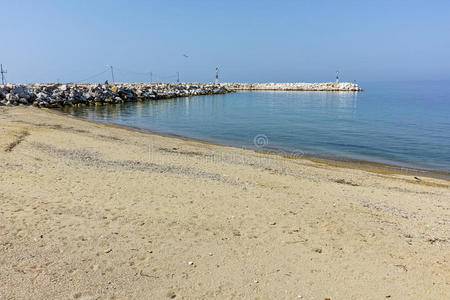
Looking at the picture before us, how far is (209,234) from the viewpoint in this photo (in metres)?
6.36

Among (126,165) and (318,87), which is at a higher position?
(318,87)

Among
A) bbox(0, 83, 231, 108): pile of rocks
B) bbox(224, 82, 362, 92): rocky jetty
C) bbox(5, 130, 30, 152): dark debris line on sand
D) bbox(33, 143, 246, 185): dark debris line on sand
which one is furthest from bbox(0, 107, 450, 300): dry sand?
bbox(224, 82, 362, 92): rocky jetty

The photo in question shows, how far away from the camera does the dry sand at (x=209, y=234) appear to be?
4.71m

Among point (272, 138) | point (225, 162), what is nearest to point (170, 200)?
point (225, 162)

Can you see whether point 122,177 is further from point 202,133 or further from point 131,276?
point 202,133

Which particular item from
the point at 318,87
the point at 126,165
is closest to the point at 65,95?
the point at 126,165

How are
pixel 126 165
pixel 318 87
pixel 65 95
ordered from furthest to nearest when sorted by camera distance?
pixel 318 87
pixel 65 95
pixel 126 165

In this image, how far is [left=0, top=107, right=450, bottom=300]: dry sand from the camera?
4.71m

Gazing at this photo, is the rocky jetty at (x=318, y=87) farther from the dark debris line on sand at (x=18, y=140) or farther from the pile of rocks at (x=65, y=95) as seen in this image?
the dark debris line on sand at (x=18, y=140)

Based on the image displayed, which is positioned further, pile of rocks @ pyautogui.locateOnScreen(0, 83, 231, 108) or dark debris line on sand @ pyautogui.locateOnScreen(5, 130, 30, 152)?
pile of rocks @ pyautogui.locateOnScreen(0, 83, 231, 108)

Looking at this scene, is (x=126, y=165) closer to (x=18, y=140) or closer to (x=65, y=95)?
(x=18, y=140)

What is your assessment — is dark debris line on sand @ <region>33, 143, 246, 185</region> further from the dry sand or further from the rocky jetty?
the rocky jetty

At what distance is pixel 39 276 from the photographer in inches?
181

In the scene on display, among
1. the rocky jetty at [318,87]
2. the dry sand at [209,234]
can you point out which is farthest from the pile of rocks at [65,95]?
the rocky jetty at [318,87]
